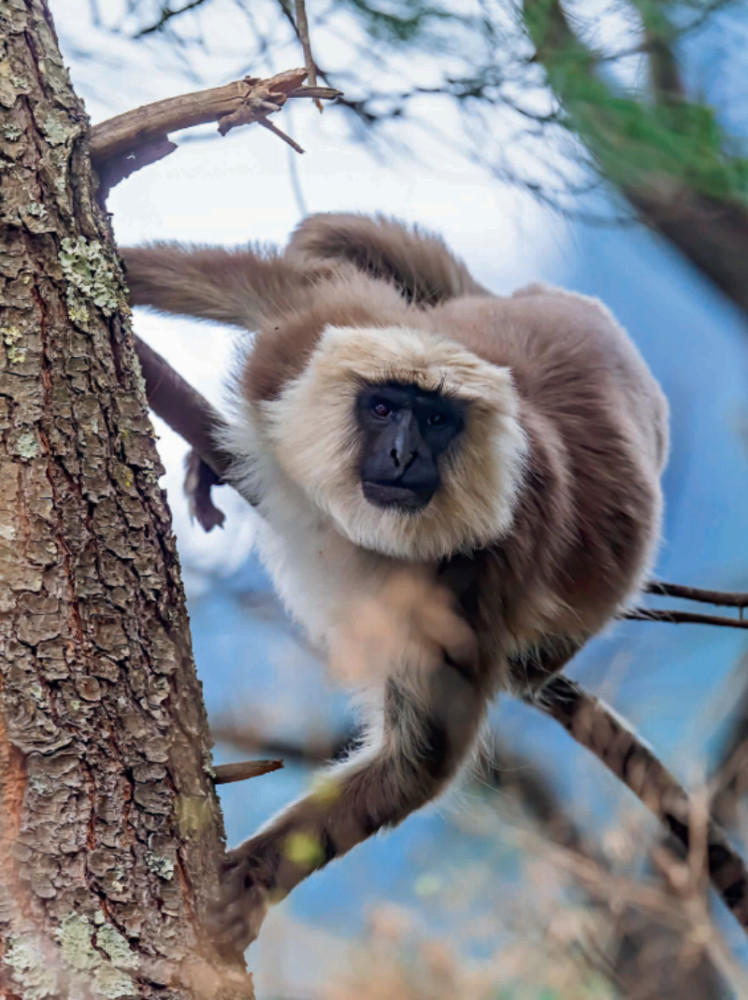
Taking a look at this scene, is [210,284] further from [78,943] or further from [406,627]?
[78,943]

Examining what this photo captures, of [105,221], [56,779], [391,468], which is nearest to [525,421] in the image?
[391,468]

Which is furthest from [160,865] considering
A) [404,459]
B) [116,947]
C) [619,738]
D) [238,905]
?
[619,738]

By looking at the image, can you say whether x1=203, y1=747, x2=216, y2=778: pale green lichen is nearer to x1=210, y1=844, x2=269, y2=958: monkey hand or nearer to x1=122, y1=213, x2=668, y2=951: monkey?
x1=210, y1=844, x2=269, y2=958: monkey hand

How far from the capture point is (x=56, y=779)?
192 centimetres

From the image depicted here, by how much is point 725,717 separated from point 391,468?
450 centimetres

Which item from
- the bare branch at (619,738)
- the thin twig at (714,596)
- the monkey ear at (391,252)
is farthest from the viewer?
the monkey ear at (391,252)

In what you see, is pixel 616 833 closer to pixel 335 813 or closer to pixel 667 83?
pixel 335 813

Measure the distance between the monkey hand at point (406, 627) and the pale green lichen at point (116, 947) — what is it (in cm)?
174

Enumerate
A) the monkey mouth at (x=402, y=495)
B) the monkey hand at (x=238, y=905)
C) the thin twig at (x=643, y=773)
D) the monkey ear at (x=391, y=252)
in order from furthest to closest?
the monkey ear at (x=391, y=252) → the thin twig at (x=643, y=773) → the monkey mouth at (x=402, y=495) → the monkey hand at (x=238, y=905)

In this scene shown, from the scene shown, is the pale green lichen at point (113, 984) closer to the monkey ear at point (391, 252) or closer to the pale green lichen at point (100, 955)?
the pale green lichen at point (100, 955)

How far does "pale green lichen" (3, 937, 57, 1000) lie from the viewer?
176 centimetres

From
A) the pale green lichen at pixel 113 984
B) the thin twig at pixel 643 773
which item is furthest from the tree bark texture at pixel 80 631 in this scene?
the thin twig at pixel 643 773

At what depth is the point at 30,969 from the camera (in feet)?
5.81

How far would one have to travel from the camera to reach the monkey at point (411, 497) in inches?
135
